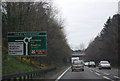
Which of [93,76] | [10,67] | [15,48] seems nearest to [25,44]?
[15,48]

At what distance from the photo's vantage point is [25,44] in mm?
26625

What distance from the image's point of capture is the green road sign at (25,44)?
2642 centimetres

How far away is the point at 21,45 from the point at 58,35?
113ft

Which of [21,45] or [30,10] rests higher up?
[30,10]

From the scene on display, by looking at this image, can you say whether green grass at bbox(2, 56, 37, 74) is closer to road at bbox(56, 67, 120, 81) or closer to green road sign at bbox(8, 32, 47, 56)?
green road sign at bbox(8, 32, 47, 56)

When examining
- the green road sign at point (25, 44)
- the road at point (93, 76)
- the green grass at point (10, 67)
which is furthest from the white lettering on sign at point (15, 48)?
the road at point (93, 76)

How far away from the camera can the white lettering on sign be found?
2627 centimetres

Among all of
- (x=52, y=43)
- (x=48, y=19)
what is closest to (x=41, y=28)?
(x=48, y=19)

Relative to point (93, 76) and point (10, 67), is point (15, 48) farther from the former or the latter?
point (93, 76)

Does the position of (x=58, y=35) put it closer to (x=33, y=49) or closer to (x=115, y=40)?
(x=115, y=40)

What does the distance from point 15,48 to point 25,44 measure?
0.86m

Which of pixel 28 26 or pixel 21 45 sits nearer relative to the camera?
pixel 21 45

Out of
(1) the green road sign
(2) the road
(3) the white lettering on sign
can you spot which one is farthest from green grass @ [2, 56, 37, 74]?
(2) the road

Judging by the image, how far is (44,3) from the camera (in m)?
42.1
